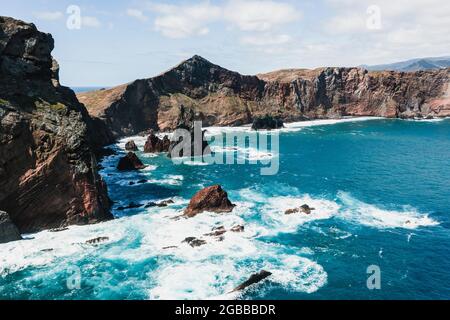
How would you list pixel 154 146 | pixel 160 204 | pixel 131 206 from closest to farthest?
pixel 131 206 < pixel 160 204 < pixel 154 146

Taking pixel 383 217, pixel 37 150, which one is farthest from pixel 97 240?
pixel 383 217

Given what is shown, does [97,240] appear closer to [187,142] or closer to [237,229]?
[237,229]

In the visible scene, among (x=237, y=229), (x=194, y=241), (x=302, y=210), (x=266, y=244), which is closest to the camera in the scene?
(x=266, y=244)

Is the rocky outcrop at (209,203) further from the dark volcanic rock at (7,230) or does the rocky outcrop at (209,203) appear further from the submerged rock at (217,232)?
the dark volcanic rock at (7,230)

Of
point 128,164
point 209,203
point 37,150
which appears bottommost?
point 209,203

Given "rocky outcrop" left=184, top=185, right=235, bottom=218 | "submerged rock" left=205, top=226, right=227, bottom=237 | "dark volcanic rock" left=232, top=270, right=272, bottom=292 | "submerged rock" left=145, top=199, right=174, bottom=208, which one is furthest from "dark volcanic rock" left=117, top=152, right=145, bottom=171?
"dark volcanic rock" left=232, top=270, right=272, bottom=292
